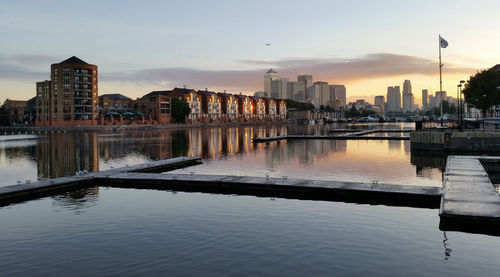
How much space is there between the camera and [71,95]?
17500cm

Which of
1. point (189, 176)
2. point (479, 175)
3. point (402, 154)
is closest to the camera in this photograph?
point (479, 175)

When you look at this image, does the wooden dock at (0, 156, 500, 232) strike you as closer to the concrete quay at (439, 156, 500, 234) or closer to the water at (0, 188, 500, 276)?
the concrete quay at (439, 156, 500, 234)

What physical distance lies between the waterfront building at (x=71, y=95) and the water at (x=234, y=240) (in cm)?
16119

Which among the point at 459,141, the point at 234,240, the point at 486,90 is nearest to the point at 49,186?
the point at 234,240

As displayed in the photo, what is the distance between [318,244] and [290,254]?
1.83m

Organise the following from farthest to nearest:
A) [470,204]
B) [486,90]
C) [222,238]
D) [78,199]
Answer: [486,90] < [78,199] < [470,204] < [222,238]

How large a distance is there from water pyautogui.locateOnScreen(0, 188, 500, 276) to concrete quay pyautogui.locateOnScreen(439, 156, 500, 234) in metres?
0.89

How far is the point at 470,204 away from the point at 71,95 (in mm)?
175793

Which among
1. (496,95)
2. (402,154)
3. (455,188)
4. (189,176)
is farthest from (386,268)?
(496,95)

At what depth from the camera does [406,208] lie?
24.5 metres

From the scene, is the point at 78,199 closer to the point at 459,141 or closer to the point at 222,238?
the point at 222,238

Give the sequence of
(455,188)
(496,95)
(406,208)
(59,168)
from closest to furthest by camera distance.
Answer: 1. (406,208)
2. (455,188)
3. (59,168)
4. (496,95)

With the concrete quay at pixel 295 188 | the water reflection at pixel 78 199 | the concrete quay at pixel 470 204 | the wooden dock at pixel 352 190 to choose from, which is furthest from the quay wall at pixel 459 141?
the water reflection at pixel 78 199

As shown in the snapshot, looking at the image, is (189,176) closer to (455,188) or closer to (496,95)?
(455,188)
